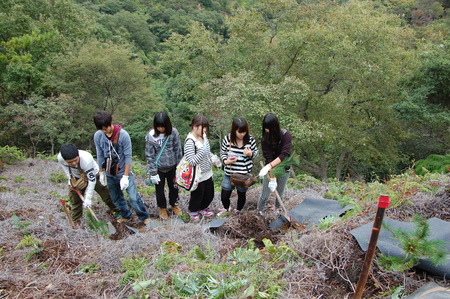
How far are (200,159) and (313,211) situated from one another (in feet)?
4.94

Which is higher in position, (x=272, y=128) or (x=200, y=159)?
(x=272, y=128)

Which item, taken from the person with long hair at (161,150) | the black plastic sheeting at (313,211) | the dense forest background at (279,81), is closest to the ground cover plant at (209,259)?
the black plastic sheeting at (313,211)

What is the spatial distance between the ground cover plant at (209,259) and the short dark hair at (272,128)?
36.2 inches

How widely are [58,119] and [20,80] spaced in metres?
2.72

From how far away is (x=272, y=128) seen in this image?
3.37 meters

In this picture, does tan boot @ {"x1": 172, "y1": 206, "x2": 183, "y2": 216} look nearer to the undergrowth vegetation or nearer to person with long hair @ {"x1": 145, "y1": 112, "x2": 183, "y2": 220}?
person with long hair @ {"x1": 145, "y1": 112, "x2": 183, "y2": 220}

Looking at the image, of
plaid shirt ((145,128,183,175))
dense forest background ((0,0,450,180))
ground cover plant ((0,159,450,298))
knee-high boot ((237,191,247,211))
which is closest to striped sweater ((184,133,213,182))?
plaid shirt ((145,128,183,175))

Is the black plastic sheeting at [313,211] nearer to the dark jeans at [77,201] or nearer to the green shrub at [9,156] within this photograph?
the dark jeans at [77,201]

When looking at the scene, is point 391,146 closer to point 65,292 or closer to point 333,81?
point 333,81

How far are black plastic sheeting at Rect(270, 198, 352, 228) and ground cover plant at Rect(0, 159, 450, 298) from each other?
0.45ft

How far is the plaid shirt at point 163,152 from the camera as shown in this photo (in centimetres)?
375

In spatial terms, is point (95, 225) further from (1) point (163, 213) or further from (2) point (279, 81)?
(2) point (279, 81)

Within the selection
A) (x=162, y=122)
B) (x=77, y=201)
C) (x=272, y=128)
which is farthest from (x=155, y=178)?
(x=272, y=128)

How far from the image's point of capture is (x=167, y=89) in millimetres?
24016
